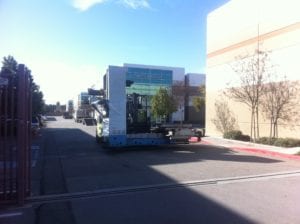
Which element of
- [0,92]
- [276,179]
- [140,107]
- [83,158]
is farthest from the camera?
[140,107]

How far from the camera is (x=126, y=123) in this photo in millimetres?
17656

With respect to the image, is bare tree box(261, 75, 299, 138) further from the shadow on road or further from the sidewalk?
the shadow on road

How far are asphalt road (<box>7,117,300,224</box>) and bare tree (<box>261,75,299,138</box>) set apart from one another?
527 cm

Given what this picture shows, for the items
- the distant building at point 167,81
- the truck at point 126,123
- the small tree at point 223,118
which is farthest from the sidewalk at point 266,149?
the distant building at point 167,81

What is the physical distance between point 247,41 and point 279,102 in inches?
194

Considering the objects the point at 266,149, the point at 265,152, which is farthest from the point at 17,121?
the point at 266,149

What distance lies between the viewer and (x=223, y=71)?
2634cm

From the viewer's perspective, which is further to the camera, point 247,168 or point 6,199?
point 247,168

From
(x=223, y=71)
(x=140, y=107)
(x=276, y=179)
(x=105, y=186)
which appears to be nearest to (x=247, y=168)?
(x=276, y=179)

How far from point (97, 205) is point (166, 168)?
199 inches

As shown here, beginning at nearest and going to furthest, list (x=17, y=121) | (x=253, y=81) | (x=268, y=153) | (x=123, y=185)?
(x=17, y=121) < (x=123, y=185) < (x=268, y=153) < (x=253, y=81)

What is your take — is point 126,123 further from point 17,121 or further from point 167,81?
point 167,81

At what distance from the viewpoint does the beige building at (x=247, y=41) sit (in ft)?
64.7

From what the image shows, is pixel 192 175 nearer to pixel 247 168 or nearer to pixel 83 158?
pixel 247 168
